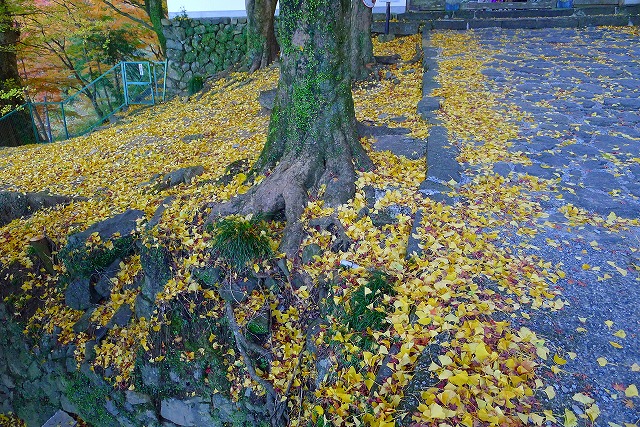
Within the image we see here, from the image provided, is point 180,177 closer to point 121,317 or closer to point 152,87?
point 121,317

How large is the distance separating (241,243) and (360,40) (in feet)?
17.9

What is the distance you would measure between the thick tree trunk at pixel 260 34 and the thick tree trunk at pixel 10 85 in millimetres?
5585

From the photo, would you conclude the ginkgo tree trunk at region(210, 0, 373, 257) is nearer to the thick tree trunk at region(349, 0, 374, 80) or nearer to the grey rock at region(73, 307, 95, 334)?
the grey rock at region(73, 307, 95, 334)

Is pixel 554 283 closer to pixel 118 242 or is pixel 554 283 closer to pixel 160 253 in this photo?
pixel 160 253

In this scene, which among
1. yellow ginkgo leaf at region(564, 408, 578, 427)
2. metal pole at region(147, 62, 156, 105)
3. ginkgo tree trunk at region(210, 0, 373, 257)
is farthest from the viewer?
metal pole at region(147, 62, 156, 105)

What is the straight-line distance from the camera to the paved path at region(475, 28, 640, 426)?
2.25 meters

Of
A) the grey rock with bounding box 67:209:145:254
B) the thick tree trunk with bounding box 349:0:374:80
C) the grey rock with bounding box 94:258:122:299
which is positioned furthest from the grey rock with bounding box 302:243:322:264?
the thick tree trunk with bounding box 349:0:374:80

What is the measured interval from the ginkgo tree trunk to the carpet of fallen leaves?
21 centimetres

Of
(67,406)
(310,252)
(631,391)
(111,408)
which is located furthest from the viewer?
(67,406)

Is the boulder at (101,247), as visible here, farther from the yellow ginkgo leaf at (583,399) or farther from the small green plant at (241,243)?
the yellow ginkgo leaf at (583,399)

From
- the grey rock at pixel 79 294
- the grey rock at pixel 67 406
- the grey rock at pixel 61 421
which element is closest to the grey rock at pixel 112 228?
the grey rock at pixel 79 294

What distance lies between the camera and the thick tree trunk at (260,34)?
10.0m

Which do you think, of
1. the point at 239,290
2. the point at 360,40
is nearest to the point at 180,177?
the point at 239,290

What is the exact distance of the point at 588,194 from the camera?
3.90m
